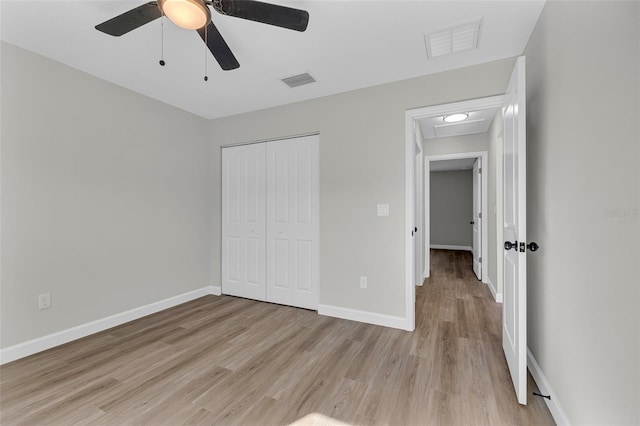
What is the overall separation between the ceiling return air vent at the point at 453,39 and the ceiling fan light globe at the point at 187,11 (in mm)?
1596

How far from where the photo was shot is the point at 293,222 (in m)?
3.51

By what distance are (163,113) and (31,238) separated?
73.8 inches

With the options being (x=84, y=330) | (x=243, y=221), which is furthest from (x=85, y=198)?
(x=243, y=221)

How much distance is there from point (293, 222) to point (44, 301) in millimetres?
2415

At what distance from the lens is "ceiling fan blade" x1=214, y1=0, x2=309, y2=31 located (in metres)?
1.45

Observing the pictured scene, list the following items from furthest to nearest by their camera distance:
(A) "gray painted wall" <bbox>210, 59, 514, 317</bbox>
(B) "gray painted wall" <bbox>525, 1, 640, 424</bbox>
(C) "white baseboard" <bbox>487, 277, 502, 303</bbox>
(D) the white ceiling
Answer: (C) "white baseboard" <bbox>487, 277, 502, 303</bbox>, (A) "gray painted wall" <bbox>210, 59, 514, 317</bbox>, (D) the white ceiling, (B) "gray painted wall" <bbox>525, 1, 640, 424</bbox>

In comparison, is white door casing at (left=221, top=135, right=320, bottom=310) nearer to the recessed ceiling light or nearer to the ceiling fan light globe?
the recessed ceiling light

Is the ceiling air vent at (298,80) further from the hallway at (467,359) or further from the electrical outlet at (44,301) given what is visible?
the electrical outlet at (44,301)

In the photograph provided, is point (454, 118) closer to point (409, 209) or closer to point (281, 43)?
point (409, 209)

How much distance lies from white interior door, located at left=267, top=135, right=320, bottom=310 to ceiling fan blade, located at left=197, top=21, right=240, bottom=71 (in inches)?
60.5

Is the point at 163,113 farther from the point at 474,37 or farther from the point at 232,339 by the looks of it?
the point at 474,37

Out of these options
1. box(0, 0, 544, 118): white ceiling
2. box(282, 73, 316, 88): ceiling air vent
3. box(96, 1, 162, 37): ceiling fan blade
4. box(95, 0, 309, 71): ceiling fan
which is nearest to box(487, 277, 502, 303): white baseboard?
box(0, 0, 544, 118): white ceiling

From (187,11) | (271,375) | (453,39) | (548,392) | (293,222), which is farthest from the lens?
(293,222)

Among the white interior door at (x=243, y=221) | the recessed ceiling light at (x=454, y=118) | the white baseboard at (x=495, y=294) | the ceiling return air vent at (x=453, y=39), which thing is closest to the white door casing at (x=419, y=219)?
the recessed ceiling light at (x=454, y=118)
